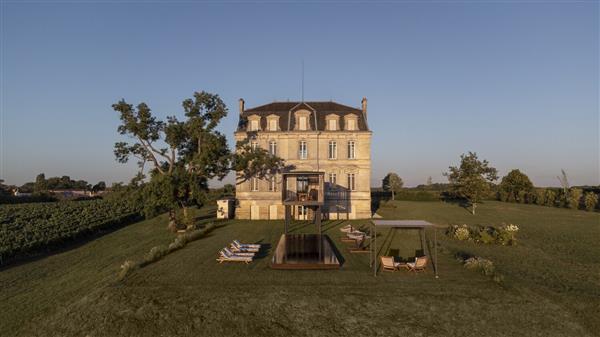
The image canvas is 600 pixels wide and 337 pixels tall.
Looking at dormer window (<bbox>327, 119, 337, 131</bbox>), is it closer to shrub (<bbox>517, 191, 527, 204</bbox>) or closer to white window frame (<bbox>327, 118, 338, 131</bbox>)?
white window frame (<bbox>327, 118, 338, 131</bbox>)

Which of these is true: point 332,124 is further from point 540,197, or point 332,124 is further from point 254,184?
point 540,197

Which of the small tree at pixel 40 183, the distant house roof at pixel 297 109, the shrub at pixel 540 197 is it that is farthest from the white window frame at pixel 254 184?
the small tree at pixel 40 183

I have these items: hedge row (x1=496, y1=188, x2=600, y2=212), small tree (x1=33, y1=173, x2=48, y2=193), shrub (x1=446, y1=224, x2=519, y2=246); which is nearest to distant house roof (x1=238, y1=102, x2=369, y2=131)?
shrub (x1=446, y1=224, x2=519, y2=246)

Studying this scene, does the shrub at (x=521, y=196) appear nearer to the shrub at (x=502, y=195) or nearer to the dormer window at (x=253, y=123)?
the shrub at (x=502, y=195)

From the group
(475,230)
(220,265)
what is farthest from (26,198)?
(475,230)

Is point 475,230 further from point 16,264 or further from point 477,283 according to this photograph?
point 16,264

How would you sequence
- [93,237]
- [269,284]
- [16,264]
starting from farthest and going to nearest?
[93,237] → [16,264] → [269,284]
